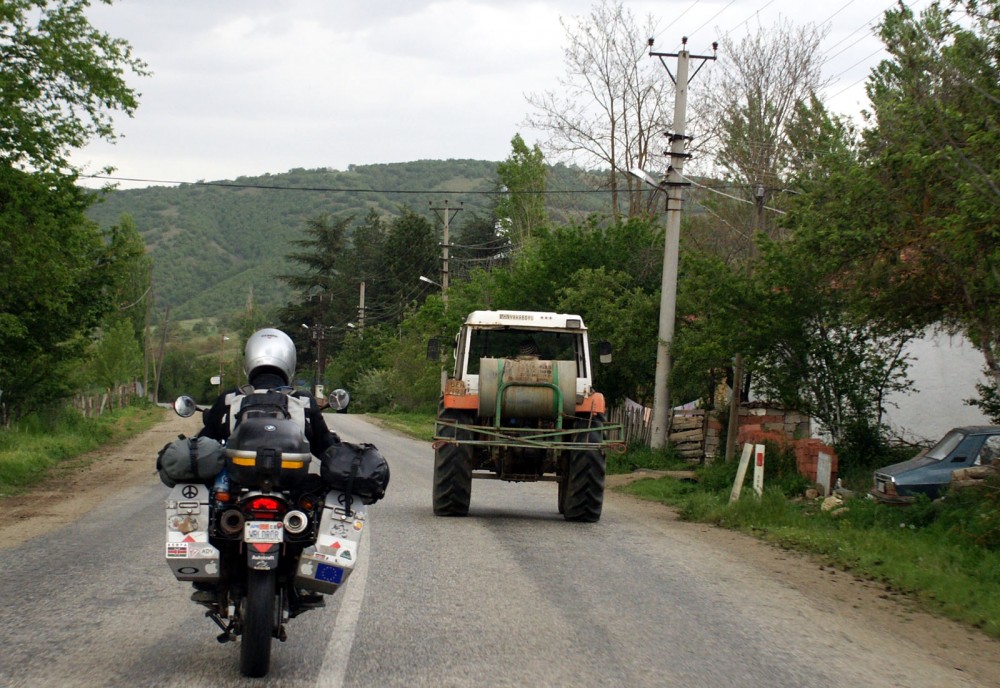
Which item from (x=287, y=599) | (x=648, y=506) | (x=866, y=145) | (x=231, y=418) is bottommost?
(x=648, y=506)

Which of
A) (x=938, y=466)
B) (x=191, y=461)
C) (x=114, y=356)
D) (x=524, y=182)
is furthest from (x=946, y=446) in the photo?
(x=524, y=182)

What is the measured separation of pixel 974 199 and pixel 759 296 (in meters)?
8.70

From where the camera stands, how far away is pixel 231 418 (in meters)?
6.45

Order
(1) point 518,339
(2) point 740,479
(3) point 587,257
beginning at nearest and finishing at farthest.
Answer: (1) point 518,339 < (2) point 740,479 < (3) point 587,257

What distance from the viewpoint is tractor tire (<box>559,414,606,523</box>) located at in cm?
1473

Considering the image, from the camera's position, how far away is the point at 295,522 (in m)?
6.05

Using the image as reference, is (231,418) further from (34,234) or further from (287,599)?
(34,234)

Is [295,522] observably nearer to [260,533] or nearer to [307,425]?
[260,533]

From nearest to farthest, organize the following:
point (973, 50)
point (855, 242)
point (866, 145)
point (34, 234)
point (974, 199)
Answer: point (974, 199) < point (973, 50) < point (855, 242) < point (866, 145) < point (34, 234)

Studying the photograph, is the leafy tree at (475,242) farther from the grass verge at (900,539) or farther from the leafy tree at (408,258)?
the grass verge at (900,539)

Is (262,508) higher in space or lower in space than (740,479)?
higher

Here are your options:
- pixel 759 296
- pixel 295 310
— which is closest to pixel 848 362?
pixel 759 296

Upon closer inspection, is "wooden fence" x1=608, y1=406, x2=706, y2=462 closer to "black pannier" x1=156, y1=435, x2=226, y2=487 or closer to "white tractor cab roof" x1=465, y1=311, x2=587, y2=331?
"white tractor cab roof" x1=465, y1=311, x2=587, y2=331

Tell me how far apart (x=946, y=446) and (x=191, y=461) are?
13.8 metres
